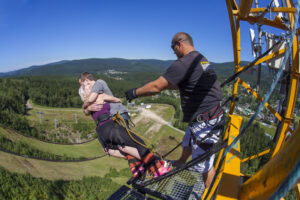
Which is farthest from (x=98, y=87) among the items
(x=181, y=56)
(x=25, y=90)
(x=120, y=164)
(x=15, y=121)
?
(x=25, y=90)

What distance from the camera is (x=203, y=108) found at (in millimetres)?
3316

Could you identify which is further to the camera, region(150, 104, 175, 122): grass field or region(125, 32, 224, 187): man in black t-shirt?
region(150, 104, 175, 122): grass field

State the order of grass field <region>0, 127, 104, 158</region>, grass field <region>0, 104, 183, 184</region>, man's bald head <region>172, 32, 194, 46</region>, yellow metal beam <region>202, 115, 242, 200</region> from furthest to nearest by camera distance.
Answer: grass field <region>0, 127, 104, 158</region>, grass field <region>0, 104, 183, 184</region>, man's bald head <region>172, 32, 194, 46</region>, yellow metal beam <region>202, 115, 242, 200</region>

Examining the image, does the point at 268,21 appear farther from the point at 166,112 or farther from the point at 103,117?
the point at 166,112

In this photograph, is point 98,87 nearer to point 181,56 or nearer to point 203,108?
point 181,56

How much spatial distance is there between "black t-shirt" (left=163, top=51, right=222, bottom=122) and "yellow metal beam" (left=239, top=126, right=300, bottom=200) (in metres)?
1.73

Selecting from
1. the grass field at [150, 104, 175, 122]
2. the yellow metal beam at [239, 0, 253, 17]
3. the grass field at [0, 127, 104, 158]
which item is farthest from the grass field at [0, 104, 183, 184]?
the yellow metal beam at [239, 0, 253, 17]

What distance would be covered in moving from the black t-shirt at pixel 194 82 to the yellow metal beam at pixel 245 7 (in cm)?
146

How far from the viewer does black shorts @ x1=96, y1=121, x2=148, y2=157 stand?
404 centimetres

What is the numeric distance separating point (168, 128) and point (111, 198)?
38161 mm

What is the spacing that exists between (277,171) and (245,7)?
3513mm

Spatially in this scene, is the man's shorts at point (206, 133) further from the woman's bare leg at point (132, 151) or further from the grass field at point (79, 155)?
the grass field at point (79, 155)

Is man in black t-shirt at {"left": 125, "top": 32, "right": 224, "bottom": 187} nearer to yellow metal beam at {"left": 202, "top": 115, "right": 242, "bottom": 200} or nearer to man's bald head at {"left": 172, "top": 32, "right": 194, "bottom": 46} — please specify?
man's bald head at {"left": 172, "top": 32, "right": 194, "bottom": 46}

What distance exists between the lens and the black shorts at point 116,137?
4043 mm
